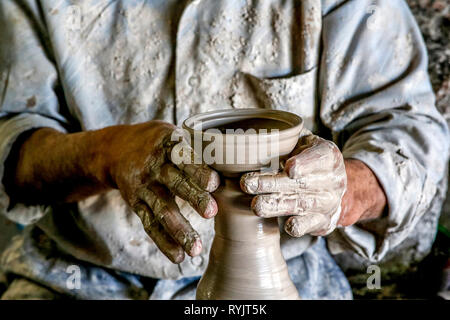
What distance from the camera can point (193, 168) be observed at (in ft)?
2.71

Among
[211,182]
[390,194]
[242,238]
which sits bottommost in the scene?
[390,194]

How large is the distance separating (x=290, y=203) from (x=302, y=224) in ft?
0.16

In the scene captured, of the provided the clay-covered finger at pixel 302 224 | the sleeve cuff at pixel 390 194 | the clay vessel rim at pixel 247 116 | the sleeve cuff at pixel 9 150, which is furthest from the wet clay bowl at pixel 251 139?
the sleeve cuff at pixel 9 150

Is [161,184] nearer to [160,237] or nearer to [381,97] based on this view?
[160,237]

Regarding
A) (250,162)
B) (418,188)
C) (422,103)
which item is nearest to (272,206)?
(250,162)

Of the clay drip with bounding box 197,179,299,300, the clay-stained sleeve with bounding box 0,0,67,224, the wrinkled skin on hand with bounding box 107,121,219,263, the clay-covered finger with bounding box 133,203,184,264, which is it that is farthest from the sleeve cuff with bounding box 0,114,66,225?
the clay drip with bounding box 197,179,299,300

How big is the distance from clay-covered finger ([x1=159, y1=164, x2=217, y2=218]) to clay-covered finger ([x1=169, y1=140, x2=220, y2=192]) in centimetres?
1

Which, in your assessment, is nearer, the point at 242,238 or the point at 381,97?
the point at 242,238

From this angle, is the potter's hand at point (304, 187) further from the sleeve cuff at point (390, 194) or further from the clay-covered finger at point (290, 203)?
the sleeve cuff at point (390, 194)

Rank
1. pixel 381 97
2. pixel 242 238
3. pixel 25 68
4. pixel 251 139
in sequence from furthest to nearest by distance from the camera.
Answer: pixel 25 68 → pixel 381 97 → pixel 242 238 → pixel 251 139

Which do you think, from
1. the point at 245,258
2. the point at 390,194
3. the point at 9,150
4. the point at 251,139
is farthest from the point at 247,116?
the point at 9,150

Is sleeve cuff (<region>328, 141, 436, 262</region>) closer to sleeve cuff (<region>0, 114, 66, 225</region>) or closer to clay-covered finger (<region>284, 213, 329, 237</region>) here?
clay-covered finger (<region>284, 213, 329, 237</region>)

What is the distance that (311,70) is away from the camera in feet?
3.97

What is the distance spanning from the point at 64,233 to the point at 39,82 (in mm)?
391
